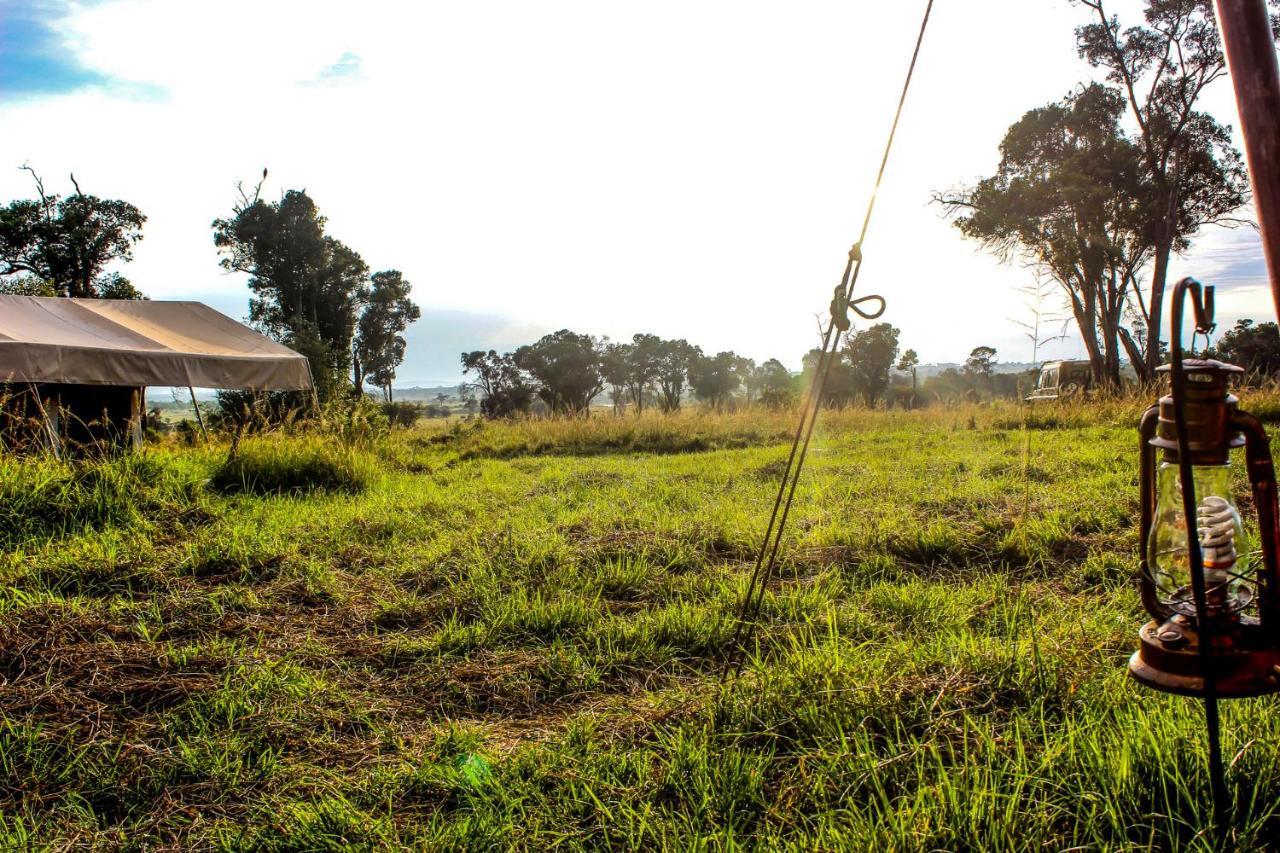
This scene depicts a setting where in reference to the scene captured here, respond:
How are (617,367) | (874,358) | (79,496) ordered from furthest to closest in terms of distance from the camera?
(617,367)
(874,358)
(79,496)

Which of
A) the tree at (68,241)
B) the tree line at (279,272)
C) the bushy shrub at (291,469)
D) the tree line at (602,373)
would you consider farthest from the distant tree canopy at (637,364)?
the bushy shrub at (291,469)

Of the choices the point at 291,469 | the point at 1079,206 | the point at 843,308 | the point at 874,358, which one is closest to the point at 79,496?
the point at 291,469

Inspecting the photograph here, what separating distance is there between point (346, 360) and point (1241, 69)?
110ft

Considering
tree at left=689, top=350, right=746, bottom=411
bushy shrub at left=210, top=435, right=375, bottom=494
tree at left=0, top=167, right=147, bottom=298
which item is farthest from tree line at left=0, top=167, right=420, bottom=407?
tree at left=689, top=350, right=746, bottom=411

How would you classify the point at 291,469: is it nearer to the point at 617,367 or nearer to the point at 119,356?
the point at 119,356

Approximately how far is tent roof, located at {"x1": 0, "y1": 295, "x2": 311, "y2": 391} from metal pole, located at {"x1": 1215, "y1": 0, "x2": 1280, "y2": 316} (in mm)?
9439

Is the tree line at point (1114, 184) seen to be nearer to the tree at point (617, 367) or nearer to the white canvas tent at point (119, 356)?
the white canvas tent at point (119, 356)

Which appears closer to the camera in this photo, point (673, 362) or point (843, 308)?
point (843, 308)

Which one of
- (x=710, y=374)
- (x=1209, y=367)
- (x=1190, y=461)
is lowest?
(x=1190, y=461)

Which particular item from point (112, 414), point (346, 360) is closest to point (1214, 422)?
point (112, 414)

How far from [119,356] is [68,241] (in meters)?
20.7

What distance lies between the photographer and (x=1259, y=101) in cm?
89

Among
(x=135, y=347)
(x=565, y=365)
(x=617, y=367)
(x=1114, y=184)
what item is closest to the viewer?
(x=135, y=347)

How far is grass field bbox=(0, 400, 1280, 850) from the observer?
1485mm
